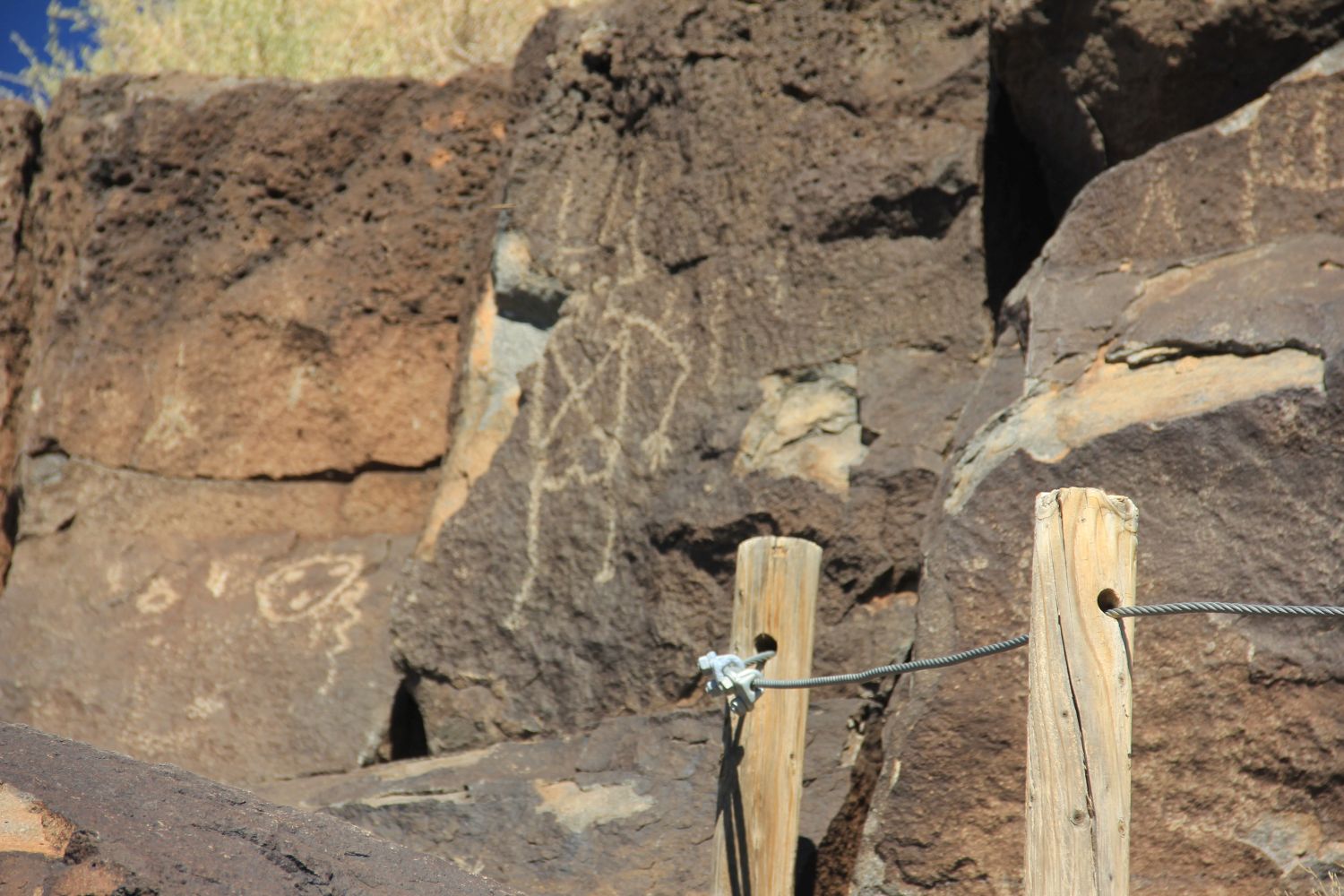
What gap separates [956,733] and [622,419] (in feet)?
5.38

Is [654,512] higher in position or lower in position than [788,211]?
lower

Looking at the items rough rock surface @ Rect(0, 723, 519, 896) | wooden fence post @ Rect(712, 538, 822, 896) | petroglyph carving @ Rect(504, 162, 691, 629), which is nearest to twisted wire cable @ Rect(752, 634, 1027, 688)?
wooden fence post @ Rect(712, 538, 822, 896)

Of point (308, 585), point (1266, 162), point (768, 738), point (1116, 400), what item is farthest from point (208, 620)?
point (1266, 162)

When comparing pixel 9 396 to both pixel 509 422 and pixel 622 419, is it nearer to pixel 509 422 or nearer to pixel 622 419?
pixel 509 422

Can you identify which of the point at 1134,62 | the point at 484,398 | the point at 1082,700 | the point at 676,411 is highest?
the point at 1134,62

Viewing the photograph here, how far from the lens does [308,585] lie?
4.73m

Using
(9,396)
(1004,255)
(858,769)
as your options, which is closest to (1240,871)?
(858,769)

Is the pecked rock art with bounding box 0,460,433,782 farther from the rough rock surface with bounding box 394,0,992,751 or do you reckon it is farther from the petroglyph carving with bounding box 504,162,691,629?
the petroglyph carving with bounding box 504,162,691,629

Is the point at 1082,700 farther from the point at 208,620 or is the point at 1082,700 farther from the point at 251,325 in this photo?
the point at 251,325

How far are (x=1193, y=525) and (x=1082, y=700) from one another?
104cm

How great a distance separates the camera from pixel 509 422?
451cm

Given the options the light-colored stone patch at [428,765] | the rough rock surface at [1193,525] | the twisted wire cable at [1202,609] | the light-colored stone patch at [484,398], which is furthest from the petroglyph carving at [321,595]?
the twisted wire cable at [1202,609]

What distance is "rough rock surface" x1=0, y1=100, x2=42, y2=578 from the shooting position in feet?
17.0

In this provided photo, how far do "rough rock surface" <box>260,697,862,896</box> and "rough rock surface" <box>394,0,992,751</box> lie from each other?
0.26 meters
